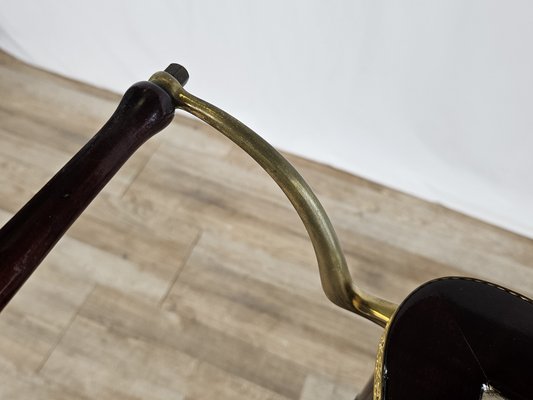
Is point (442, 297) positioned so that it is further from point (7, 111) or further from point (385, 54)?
point (7, 111)

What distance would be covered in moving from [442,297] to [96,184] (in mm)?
410

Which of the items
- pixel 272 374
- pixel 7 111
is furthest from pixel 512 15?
pixel 7 111

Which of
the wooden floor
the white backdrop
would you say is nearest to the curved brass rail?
the wooden floor

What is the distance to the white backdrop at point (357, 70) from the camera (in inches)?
50.4

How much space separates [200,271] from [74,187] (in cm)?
103

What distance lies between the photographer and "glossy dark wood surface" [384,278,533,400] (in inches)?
21.2

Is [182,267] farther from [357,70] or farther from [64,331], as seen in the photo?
[357,70]

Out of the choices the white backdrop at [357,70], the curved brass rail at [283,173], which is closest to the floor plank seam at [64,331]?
the white backdrop at [357,70]

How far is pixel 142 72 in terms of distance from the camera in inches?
71.0

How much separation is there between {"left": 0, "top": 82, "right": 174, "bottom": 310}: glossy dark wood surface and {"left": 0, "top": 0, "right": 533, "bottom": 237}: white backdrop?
96cm

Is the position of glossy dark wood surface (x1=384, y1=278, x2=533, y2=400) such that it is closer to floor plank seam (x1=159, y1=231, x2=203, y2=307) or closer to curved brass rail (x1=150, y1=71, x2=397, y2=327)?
curved brass rail (x1=150, y1=71, x2=397, y2=327)

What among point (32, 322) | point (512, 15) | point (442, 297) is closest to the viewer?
point (442, 297)

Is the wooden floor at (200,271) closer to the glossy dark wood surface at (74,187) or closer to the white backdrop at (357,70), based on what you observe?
the white backdrop at (357,70)

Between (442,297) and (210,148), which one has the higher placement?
(442,297)
